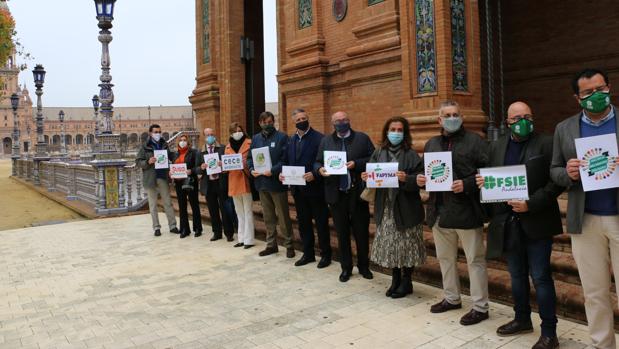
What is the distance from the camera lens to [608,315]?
3.58m

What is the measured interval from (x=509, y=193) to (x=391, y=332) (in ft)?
5.50

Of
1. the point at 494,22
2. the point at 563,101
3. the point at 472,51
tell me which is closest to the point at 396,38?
the point at 472,51

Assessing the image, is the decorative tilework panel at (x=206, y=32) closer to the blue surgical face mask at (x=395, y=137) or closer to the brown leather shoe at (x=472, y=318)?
the blue surgical face mask at (x=395, y=137)

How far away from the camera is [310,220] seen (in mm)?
7273

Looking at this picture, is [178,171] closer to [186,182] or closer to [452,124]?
[186,182]

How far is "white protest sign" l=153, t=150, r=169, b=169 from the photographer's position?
990 centimetres

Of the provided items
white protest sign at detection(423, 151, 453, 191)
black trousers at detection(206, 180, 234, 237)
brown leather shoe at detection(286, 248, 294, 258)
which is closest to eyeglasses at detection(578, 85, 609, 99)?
white protest sign at detection(423, 151, 453, 191)

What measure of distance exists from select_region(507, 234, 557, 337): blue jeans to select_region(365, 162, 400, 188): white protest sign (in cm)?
153

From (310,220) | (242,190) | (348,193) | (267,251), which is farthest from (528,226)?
(242,190)

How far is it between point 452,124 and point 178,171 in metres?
6.29

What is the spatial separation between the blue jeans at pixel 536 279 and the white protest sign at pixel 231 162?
16.8 ft

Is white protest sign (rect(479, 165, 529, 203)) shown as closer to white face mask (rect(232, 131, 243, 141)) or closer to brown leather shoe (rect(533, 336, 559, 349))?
brown leather shoe (rect(533, 336, 559, 349))

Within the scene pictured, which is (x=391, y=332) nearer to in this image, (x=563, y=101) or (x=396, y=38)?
(x=396, y=38)

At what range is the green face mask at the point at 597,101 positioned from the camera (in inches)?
133
